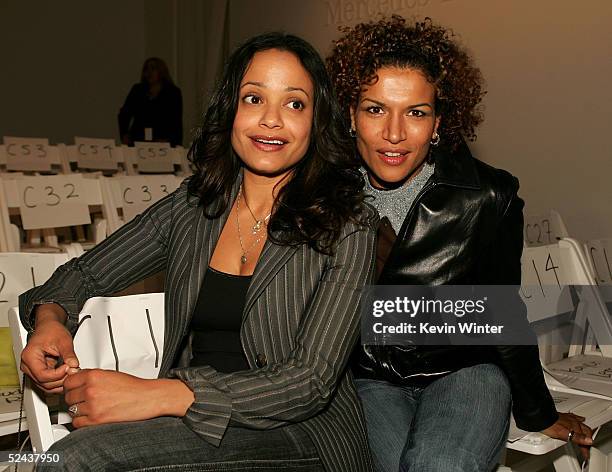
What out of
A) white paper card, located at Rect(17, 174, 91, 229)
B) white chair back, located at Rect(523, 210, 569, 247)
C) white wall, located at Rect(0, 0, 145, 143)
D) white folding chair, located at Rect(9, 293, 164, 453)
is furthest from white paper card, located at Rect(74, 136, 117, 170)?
white folding chair, located at Rect(9, 293, 164, 453)

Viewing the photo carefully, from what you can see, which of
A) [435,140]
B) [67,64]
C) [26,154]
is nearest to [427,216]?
[435,140]

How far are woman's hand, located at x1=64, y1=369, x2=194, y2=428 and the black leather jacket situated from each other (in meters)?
0.62

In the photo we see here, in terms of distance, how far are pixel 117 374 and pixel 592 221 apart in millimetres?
4272

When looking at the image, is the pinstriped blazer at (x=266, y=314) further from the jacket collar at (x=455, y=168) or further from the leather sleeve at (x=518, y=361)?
the leather sleeve at (x=518, y=361)

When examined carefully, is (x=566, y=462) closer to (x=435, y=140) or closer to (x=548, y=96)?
(x=435, y=140)

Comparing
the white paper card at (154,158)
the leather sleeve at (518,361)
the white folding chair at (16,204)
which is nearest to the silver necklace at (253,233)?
the leather sleeve at (518,361)

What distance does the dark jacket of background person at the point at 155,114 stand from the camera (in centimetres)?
743

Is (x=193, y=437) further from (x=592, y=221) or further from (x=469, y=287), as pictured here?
(x=592, y=221)

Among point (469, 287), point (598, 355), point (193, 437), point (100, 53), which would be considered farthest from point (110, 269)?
point (100, 53)

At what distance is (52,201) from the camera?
354 centimetres

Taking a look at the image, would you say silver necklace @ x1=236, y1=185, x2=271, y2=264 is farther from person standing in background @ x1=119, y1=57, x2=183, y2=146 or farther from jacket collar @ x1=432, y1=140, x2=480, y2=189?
person standing in background @ x1=119, y1=57, x2=183, y2=146

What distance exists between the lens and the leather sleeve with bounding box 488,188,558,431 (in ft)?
5.17

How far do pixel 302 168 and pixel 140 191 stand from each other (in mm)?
2400

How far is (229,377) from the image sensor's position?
4.03ft
